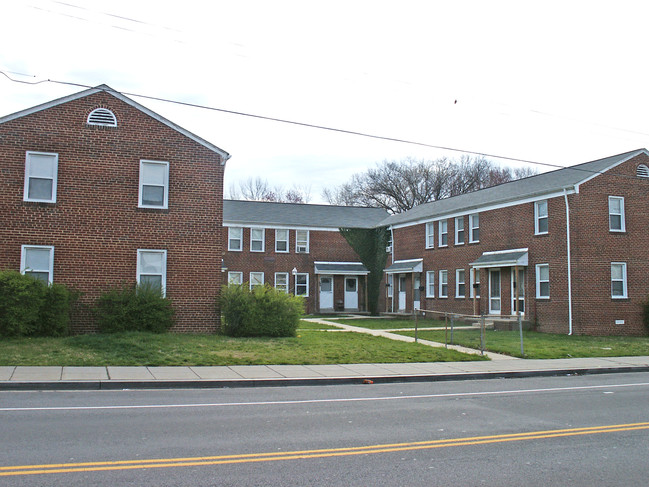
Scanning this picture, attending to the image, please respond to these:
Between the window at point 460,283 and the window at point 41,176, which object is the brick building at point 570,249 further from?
the window at point 41,176

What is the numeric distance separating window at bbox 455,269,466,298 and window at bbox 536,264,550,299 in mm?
5614

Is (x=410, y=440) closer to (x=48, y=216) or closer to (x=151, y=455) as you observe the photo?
(x=151, y=455)

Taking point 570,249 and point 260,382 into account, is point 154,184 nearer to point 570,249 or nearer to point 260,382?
point 260,382

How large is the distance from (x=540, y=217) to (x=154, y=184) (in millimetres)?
16151

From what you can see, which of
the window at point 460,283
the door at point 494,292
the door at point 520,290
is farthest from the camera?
the window at point 460,283

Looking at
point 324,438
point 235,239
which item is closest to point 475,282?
point 235,239

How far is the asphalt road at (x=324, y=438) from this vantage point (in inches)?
243

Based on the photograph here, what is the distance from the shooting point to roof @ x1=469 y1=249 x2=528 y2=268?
27.5 m

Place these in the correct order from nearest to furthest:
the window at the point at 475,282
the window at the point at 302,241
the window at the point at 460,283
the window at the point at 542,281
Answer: the window at the point at 542,281 < the window at the point at 475,282 < the window at the point at 460,283 < the window at the point at 302,241

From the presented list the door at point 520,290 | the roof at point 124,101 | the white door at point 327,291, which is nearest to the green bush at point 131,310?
the roof at point 124,101

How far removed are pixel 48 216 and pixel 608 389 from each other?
53.2ft

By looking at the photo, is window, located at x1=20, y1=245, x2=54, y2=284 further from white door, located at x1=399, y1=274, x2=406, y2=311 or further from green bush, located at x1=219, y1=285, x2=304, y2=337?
white door, located at x1=399, y1=274, x2=406, y2=311

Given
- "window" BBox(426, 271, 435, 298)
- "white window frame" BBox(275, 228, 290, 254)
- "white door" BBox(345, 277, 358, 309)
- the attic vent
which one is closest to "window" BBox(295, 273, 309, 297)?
"white window frame" BBox(275, 228, 290, 254)

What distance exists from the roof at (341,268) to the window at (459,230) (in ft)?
30.9
